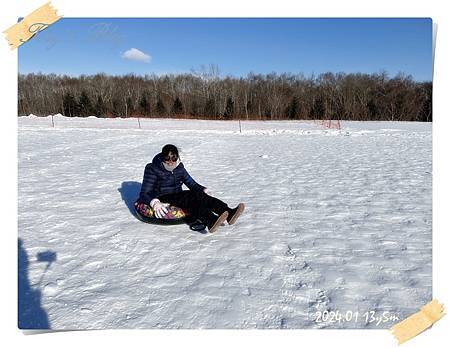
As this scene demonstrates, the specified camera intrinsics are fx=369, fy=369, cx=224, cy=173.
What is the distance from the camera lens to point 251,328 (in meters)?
2.26

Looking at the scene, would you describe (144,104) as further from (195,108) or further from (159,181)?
(159,181)

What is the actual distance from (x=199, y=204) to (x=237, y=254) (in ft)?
2.36

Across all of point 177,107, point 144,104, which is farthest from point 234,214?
point 144,104

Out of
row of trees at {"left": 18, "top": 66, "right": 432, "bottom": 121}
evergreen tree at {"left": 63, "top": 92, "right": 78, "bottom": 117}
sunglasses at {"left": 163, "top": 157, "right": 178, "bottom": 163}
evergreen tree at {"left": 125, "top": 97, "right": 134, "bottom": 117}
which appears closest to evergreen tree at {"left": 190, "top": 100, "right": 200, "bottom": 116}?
row of trees at {"left": 18, "top": 66, "right": 432, "bottom": 121}

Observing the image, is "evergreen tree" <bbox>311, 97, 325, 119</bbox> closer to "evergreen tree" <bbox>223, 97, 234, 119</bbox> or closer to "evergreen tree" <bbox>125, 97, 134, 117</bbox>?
"evergreen tree" <bbox>223, 97, 234, 119</bbox>

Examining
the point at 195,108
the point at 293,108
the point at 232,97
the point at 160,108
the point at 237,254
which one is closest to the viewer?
the point at 237,254

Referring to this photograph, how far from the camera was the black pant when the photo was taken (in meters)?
3.57

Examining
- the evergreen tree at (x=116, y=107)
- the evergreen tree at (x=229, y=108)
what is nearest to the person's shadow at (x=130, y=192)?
the evergreen tree at (x=229, y=108)

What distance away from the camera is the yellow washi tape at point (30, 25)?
2256mm

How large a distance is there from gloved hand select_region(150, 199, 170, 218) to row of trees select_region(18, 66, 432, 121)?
4.53 ft

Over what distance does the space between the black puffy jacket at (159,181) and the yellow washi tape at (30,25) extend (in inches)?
66.2

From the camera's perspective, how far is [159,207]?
3584mm
